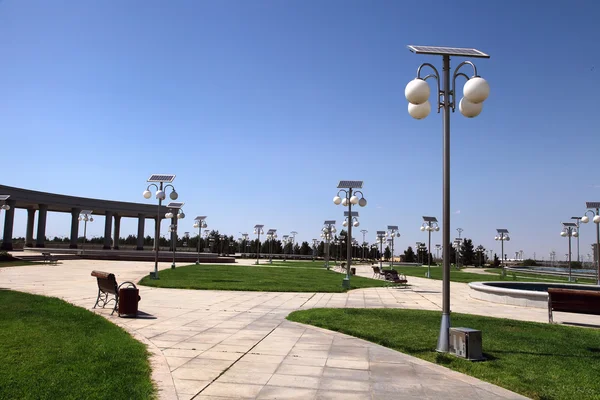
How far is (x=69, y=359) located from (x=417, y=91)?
22.4ft

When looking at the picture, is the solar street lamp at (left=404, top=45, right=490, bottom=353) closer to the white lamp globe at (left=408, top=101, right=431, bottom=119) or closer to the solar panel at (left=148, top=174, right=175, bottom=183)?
the white lamp globe at (left=408, top=101, right=431, bottom=119)

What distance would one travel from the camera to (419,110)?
852 centimetres

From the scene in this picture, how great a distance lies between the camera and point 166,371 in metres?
6.35

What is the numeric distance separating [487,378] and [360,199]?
56.1ft

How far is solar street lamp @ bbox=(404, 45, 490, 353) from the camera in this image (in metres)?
7.79

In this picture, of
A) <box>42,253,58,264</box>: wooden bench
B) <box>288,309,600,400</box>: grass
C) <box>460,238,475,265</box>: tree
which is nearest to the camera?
<box>288,309,600,400</box>: grass

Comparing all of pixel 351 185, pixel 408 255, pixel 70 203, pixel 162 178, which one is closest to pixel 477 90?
pixel 351 185

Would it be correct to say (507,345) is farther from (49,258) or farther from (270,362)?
(49,258)

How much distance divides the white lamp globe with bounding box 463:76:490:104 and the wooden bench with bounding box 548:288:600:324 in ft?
21.9

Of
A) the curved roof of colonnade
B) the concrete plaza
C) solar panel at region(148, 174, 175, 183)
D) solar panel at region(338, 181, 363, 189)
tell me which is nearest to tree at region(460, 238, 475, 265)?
the curved roof of colonnade

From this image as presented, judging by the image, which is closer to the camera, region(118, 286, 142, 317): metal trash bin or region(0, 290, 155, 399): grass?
region(0, 290, 155, 399): grass

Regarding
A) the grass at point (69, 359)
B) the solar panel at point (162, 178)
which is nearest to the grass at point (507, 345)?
the grass at point (69, 359)

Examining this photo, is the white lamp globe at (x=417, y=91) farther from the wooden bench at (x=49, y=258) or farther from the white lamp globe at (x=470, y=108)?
the wooden bench at (x=49, y=258)

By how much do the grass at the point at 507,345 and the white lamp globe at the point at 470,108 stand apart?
4.23 meters
